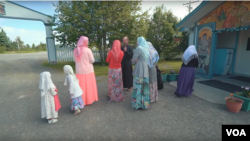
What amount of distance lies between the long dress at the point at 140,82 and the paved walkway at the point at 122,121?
0.76 feet

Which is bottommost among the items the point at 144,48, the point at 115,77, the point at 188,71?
the point at 115,77

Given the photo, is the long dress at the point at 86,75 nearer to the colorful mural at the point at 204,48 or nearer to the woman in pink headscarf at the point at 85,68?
the woman in pink headscarf at the point at 85,68

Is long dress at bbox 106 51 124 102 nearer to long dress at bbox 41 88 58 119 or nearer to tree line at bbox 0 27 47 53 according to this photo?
long dress at bbox 41 88 58 119

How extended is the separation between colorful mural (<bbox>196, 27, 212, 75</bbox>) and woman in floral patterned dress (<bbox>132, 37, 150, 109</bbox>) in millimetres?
4516

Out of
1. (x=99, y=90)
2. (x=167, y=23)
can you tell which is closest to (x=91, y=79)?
(x=99, y=90)

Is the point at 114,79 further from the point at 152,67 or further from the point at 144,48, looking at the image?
the point at 144,48

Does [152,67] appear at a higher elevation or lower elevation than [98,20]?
lower

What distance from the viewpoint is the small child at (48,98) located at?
2.86 metres

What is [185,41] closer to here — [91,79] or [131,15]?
[131,15]

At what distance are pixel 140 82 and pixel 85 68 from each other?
1515 mm

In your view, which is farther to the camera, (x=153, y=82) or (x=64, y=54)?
(x=64, y=54)

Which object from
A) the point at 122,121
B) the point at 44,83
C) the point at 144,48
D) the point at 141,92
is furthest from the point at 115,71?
the point at 44,83

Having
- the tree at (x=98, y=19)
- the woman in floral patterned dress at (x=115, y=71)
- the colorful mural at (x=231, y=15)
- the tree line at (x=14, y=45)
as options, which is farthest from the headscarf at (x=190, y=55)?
the tree line at (x=14, y=45)

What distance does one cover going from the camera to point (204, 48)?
6.67m
